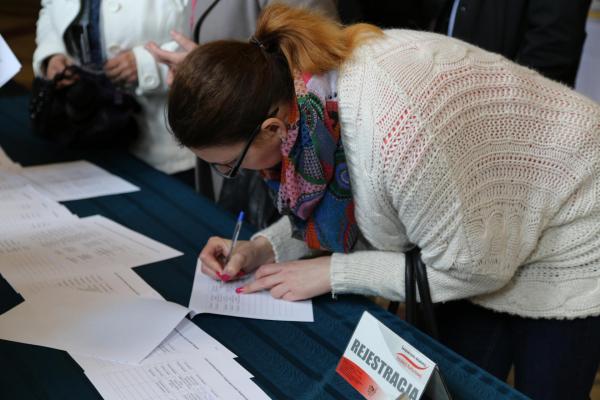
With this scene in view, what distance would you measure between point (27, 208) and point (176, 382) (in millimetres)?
743

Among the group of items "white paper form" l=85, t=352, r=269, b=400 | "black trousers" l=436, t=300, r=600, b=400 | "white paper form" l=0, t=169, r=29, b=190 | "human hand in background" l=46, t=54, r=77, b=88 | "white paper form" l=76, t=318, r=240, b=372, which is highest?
"human hand in background" l=46, t=54, r=77, b=88

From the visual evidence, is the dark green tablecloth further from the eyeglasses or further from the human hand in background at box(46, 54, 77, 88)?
the human hand in background at box(46, 54, 77, 88)

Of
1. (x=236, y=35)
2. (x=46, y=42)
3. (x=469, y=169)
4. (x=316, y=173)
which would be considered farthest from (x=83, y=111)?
(x=469, y=169)

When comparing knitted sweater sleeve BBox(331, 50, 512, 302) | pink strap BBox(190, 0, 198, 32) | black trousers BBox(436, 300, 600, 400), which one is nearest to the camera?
knitted sweater sleeve BBox(331, 50, 512, 302)

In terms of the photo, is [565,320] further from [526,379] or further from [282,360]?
[282,360]

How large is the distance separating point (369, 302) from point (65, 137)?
3.47ft

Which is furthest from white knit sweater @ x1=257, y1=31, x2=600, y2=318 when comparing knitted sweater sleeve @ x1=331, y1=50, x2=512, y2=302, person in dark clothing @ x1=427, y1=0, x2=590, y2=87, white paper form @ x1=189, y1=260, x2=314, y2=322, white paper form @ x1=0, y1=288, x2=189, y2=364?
person in dark clothing @ x1=427, y1=0, x2=590, y2=87

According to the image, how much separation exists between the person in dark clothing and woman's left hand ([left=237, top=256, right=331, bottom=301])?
1.10m

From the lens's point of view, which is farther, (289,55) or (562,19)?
(562,19)

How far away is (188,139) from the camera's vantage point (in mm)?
959

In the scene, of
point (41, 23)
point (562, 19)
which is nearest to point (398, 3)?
point (562, 19)

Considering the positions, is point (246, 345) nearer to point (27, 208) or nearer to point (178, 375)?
point (178, 375)

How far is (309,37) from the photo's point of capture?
0.96 metres

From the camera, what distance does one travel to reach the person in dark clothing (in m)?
1.79
